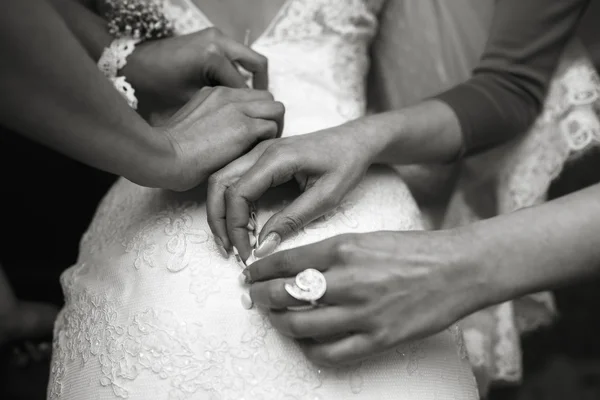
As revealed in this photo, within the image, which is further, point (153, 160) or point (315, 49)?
point (315, 49)

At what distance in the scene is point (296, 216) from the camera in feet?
1.90

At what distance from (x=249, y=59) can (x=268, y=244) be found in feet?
0.93

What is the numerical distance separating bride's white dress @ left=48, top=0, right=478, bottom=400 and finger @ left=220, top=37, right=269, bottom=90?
0.22 feet

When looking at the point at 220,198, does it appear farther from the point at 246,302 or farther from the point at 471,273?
the point at 471,273

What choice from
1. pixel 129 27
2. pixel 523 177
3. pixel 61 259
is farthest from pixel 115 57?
pixel 61 259

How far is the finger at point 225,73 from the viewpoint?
71 centimetres

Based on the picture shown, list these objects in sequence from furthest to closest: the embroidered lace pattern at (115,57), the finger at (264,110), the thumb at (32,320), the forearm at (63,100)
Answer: the thumb at (32,320) → the embroidered lace pattern at (115,57) → the finger at (264,110) → the forearm at (63,100)

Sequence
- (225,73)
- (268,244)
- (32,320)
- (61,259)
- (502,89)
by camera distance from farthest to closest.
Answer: (61,259) < (32,320) < (502,89) < (225,73) < (268,244)

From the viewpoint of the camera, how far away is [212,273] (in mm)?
583

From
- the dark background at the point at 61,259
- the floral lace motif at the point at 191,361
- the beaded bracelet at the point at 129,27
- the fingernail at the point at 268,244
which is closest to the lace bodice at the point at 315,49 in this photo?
the beaded bracelet at the point at 129,27

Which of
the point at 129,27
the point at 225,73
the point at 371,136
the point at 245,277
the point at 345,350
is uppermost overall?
the point at 129,27

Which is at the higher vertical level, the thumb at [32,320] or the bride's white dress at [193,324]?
the thumb at [32,320]

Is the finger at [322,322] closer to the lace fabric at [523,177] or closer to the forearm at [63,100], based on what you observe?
the forearm at [63,100]

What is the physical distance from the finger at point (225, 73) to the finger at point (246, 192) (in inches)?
6.9
